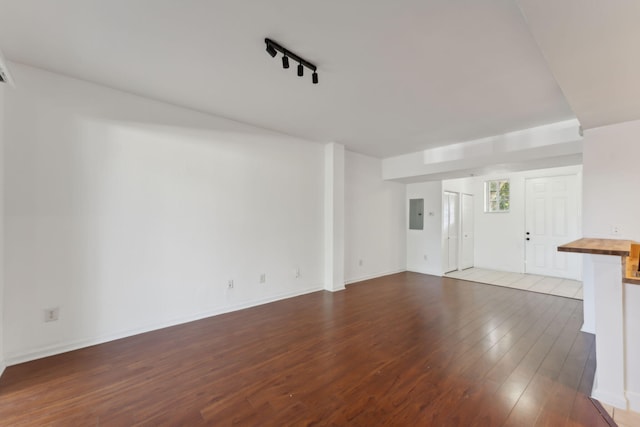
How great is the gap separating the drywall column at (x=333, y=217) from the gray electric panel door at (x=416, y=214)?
241 cm

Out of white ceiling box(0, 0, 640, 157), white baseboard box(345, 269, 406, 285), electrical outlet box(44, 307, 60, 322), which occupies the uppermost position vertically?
white ceiling box(0, 0, 640, 157)

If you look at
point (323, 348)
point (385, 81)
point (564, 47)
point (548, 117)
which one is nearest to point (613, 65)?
point (564, 47)

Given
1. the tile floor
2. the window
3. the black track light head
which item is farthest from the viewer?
the window

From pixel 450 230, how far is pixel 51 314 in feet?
21.9

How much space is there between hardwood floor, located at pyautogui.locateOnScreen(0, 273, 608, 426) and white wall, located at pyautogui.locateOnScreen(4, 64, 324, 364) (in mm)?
323

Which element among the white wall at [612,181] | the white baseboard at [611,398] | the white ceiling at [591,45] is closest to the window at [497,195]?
the white wall at [612,181]

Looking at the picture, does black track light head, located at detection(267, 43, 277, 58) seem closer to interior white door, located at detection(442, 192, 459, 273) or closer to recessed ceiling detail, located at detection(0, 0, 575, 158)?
recessed ceiling detail, located at detection(0, 0, 575, 158)

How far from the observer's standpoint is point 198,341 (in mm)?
2729

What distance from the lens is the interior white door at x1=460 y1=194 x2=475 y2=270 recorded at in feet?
21.1

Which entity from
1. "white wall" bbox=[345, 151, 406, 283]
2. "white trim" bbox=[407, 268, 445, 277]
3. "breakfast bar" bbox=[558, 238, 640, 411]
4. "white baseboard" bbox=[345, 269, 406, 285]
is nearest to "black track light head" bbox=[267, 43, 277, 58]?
"breakfast bar" bbox=[558, 238, 640, 411]

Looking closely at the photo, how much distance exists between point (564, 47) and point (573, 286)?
17.3 ft

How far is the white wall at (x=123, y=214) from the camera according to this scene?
92.0 inches

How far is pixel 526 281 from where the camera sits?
5230 millimetres

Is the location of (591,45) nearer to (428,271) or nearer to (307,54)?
(307,54)
